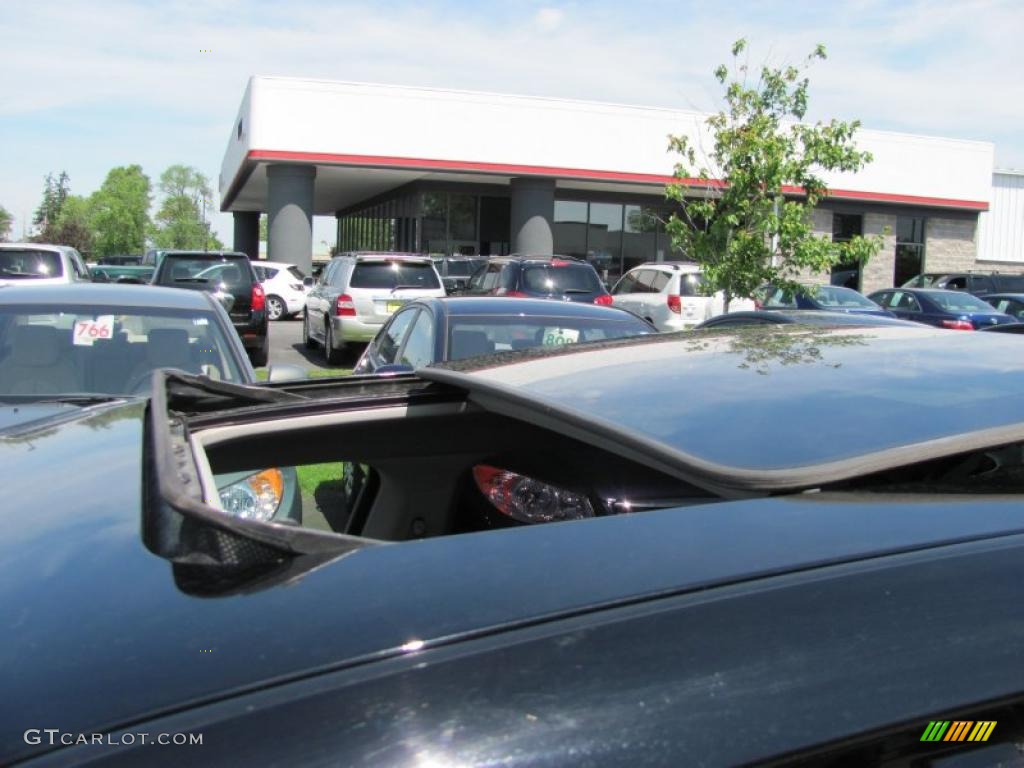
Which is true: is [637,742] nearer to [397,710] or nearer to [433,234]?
[397,710]

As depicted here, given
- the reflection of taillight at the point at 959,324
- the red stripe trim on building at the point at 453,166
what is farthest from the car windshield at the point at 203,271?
the reflection of taillight at the point at 959,324

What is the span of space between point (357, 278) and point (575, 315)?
9.41m

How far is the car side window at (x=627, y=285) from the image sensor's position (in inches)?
730

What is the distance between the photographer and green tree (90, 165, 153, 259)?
10788 centimetres

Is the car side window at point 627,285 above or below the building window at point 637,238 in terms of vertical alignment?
below

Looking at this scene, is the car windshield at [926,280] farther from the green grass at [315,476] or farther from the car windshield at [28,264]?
the green grass at [315,476]

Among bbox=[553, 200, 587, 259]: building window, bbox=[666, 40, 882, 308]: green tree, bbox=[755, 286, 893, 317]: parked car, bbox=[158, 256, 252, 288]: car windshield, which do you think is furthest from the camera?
bbox=[553, 200, 587, 259]: building window

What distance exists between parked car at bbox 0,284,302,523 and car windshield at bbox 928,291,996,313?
17.1 metres

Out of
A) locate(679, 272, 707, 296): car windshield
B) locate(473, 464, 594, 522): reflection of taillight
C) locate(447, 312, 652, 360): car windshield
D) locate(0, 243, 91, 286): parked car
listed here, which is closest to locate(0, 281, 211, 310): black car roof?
locate(447, 312, 652, 360): car windshield

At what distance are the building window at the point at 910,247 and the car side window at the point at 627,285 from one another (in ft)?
66.9

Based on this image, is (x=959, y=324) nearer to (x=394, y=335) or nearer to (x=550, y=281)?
(x=550, y=281)

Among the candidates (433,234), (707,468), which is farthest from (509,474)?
(433,234)

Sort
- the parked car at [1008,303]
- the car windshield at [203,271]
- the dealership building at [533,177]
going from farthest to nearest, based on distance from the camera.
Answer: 1. the dealership building at [533,177]
2. the parked car at [1008,303]
3. the car windshield at [203,271]

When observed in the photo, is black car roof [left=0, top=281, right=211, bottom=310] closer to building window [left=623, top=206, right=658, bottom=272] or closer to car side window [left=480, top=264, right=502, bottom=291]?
car side window [left=480, top=264, right=502, bottom=291]
